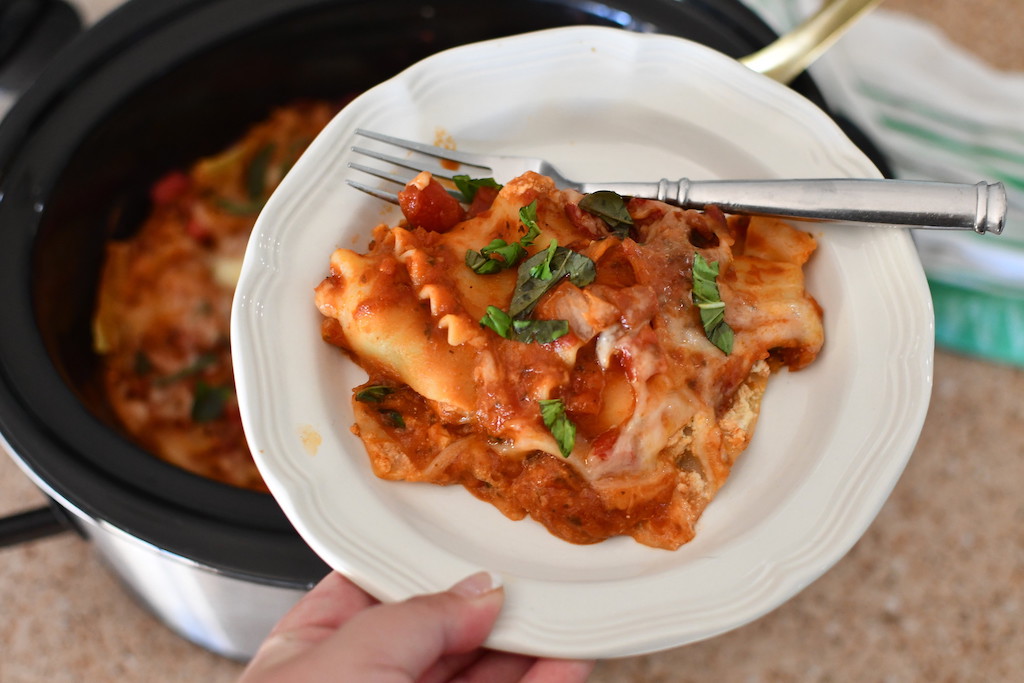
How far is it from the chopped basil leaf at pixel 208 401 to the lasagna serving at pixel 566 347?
570 mm

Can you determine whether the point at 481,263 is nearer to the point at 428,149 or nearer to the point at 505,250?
the point at 505,250

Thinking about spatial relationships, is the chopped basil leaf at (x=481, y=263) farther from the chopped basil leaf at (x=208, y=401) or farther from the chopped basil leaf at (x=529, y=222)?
the chopped basil leaf at (x=208, y=401)

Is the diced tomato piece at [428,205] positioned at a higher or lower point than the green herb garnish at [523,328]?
higher

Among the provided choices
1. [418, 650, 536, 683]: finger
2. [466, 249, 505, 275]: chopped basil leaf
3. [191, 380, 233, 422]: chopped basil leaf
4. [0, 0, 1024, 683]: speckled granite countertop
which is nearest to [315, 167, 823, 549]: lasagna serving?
[466, 249, 505, 275]: chopped basil leaf

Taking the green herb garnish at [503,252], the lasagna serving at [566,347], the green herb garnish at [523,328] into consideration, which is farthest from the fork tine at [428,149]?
the green herb garnish at [523,328]

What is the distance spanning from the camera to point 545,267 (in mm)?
953

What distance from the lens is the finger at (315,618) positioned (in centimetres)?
94

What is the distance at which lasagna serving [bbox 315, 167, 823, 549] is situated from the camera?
0.94 meters

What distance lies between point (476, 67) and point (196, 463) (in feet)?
2.79

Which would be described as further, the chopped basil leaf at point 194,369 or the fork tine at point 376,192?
the chopped basil leaf at point 194,369

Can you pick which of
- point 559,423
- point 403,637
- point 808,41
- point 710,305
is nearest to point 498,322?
point 559,423

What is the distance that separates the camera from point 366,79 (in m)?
1.70

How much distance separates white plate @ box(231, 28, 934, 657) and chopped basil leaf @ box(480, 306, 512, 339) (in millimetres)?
238

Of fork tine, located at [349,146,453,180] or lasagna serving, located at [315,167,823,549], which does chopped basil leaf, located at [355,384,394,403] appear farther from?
fork tine, located at [349,146,453,180]
